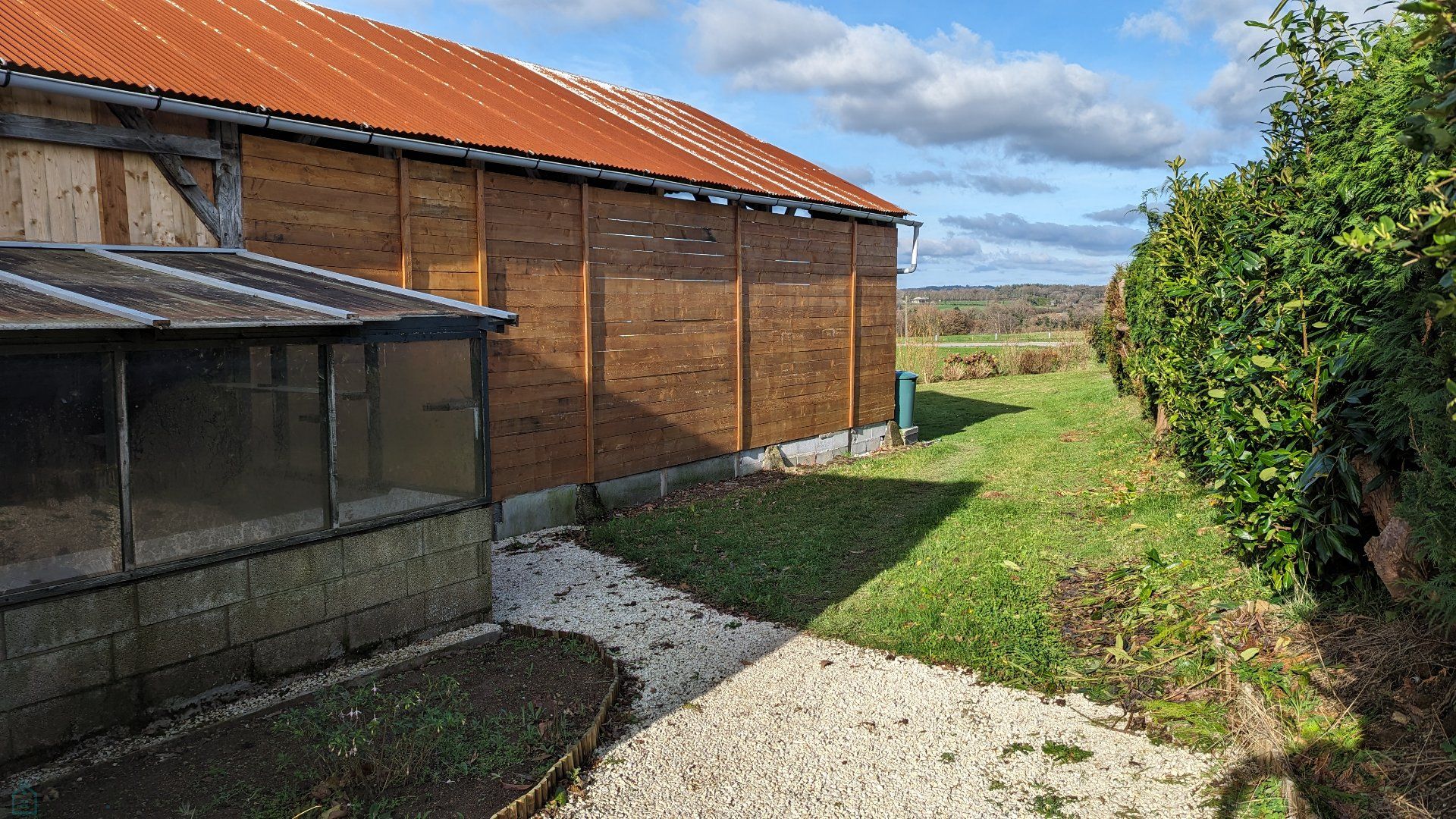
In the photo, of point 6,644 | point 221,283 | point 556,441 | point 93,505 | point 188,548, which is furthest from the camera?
point 556,441

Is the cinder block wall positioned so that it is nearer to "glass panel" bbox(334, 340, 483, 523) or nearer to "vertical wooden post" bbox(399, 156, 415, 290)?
"glass panel" bbox(334, 340, 483, 523)

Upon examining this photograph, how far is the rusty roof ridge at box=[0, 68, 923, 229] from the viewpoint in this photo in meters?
5.95

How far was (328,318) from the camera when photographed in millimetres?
5434

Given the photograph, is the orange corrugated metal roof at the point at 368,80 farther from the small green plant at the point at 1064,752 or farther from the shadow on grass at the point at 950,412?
the small green plant at the point at 1064,752

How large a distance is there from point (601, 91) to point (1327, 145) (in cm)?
1162

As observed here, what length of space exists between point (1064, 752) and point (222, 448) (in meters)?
5.31

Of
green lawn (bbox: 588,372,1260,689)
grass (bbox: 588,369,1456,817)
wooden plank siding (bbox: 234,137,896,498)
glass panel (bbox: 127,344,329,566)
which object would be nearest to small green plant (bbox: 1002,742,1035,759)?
grass (bbox: 588,369,1456,817)

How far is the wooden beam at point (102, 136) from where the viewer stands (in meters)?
6.02

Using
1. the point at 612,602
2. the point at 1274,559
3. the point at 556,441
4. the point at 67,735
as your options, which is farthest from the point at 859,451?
the point at 67,735

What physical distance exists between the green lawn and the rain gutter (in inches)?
151

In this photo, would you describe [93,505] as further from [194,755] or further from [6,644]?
[194,755]

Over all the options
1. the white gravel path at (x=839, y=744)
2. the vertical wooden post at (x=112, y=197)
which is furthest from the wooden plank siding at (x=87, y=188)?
the white gravel path at (x=839, y=744)

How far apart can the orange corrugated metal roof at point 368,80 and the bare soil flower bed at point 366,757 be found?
175 inches

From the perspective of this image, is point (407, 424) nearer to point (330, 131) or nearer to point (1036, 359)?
point (330, 131)
